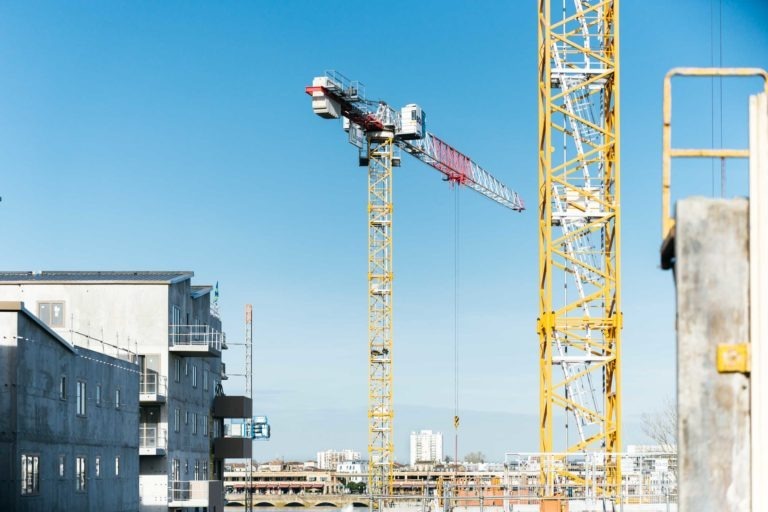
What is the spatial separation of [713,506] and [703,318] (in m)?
1.28

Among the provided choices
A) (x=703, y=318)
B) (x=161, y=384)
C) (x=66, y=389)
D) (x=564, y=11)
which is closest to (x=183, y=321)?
(x=161, y=384)

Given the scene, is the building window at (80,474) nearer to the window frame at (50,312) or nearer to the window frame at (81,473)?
the window frame at (81,473)

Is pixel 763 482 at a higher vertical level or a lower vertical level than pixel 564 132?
lower

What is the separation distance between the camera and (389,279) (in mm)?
96312

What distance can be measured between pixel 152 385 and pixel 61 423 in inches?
666

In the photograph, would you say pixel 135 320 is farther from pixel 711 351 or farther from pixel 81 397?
pixel 711 351

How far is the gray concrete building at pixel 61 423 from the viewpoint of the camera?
113 ft

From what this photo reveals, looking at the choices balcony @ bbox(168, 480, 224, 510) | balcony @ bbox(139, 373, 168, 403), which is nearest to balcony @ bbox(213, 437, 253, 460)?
balcony @ bbox(168, 480, 224, 510)

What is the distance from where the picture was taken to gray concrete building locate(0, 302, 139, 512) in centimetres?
3456

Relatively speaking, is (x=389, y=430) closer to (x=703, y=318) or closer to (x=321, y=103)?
(x=321, y=103)

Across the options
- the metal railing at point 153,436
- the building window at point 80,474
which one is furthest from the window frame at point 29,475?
the metal railing at point 153,436

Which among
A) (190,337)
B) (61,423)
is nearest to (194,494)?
(190,337)

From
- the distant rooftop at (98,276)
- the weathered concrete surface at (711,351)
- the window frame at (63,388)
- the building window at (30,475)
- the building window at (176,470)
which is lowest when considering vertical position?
the building window at (176,470)

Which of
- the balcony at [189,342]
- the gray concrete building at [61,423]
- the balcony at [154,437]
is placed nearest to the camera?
the gray concrete building at [61,423]
